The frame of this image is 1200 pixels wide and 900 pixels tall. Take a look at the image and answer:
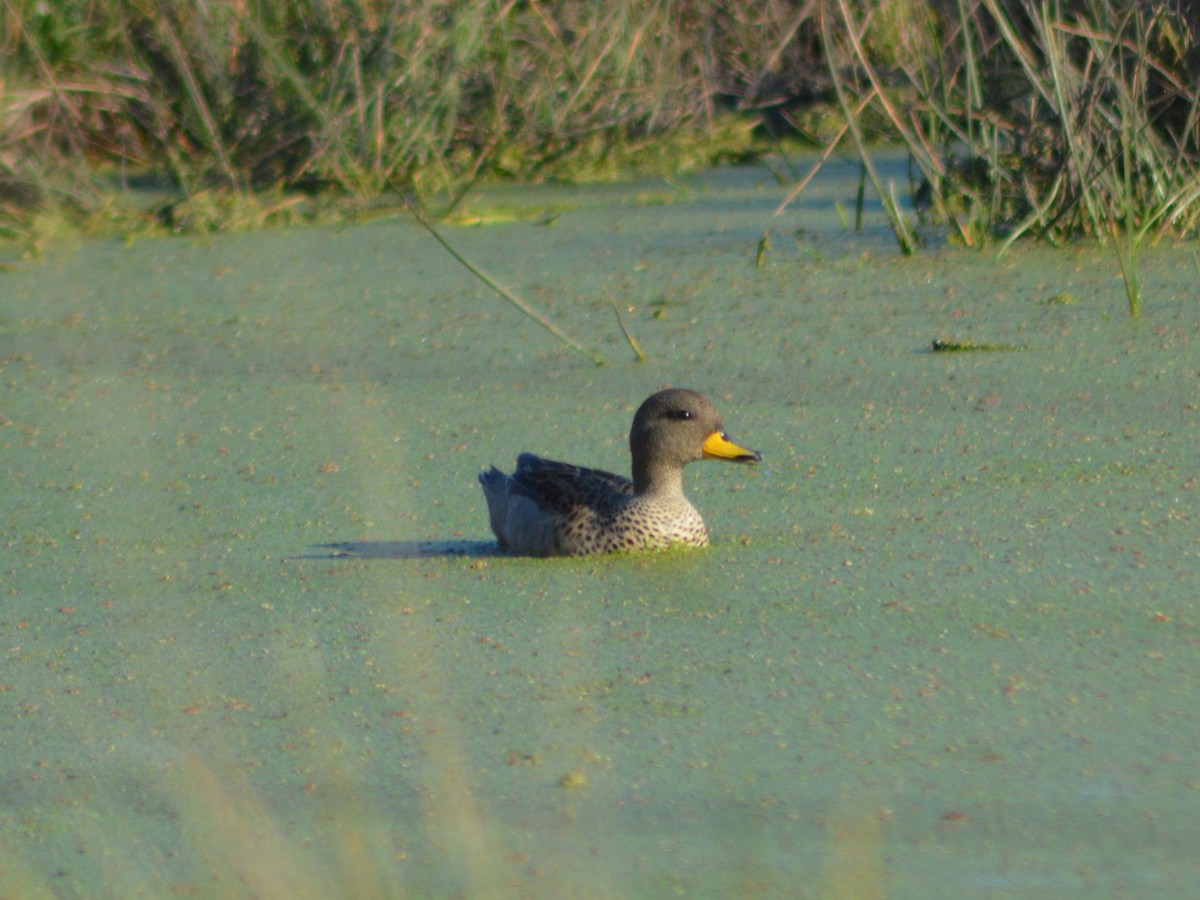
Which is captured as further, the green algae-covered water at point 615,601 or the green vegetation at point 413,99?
the green vegetation at point 413,99

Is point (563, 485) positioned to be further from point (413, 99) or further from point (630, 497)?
point (413, 99)

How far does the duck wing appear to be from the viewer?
9.24 feet

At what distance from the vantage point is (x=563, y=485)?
2855 mm

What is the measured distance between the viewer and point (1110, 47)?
426 cm

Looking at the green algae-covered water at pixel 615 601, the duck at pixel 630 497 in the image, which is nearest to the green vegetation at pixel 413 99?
the green algae-covered water at pixel 615 601

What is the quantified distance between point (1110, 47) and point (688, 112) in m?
2.49

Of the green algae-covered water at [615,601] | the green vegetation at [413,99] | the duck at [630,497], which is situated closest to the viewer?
the green algae-covered water at [615,601]

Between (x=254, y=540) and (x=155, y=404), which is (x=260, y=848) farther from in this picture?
(x=155, y=404)

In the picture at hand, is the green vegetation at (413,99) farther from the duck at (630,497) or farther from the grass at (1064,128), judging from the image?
the duck at (630,497)

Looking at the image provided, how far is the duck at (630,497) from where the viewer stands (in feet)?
9.09

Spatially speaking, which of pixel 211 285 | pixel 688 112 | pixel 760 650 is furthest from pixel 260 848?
pixel 688 112

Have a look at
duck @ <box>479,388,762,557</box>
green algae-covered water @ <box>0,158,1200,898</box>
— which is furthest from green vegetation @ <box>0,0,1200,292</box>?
duck @ <box>479,388,762,557</box>

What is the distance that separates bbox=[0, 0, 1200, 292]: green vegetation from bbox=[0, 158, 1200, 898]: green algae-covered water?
0.90 meters

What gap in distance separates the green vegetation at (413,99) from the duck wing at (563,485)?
227 centimetres
